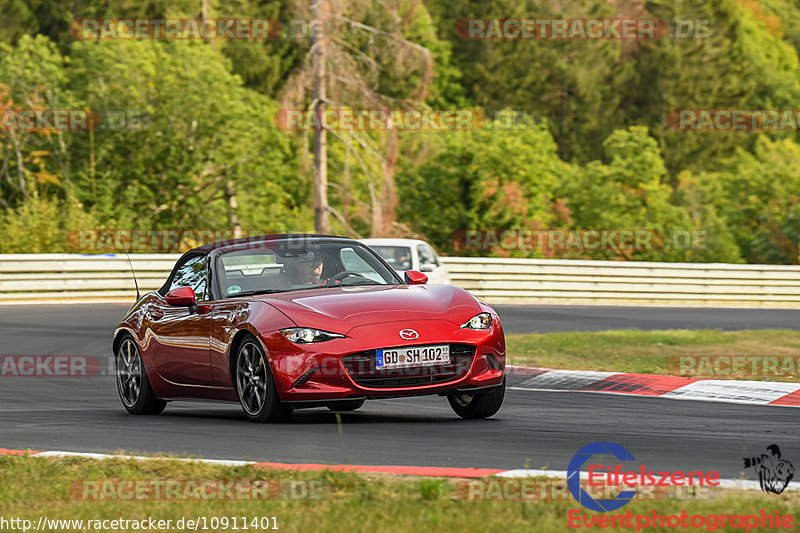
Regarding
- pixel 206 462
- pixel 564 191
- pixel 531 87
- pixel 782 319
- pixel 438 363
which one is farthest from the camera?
pixel 531 87

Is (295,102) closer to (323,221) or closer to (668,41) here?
(323,221)

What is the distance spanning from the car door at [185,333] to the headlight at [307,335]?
117cm

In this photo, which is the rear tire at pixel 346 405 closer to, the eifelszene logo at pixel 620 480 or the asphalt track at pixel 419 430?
the asphalt track at pixel 419 430

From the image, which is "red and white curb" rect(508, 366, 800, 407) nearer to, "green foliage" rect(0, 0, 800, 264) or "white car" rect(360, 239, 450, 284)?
"white car" rect(360, 239, 450, 284)

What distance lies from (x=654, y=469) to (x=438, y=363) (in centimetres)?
234

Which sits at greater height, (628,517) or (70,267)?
(628,517)

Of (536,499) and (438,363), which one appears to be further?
(438,363)

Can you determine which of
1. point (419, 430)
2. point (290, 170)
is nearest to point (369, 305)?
point (419, 430)

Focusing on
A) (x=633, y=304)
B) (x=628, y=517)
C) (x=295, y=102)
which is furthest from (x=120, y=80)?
(x=628, y=517)

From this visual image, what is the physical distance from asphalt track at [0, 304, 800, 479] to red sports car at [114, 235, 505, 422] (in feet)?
0.85

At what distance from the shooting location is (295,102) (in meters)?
29.9

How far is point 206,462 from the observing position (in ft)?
22.9

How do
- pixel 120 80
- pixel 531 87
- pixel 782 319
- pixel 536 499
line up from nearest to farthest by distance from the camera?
pixel 536 499 < pixel 782 319 < pixel 120 80 < pixel 531 87

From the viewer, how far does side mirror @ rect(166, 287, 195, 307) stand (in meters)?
9.51
